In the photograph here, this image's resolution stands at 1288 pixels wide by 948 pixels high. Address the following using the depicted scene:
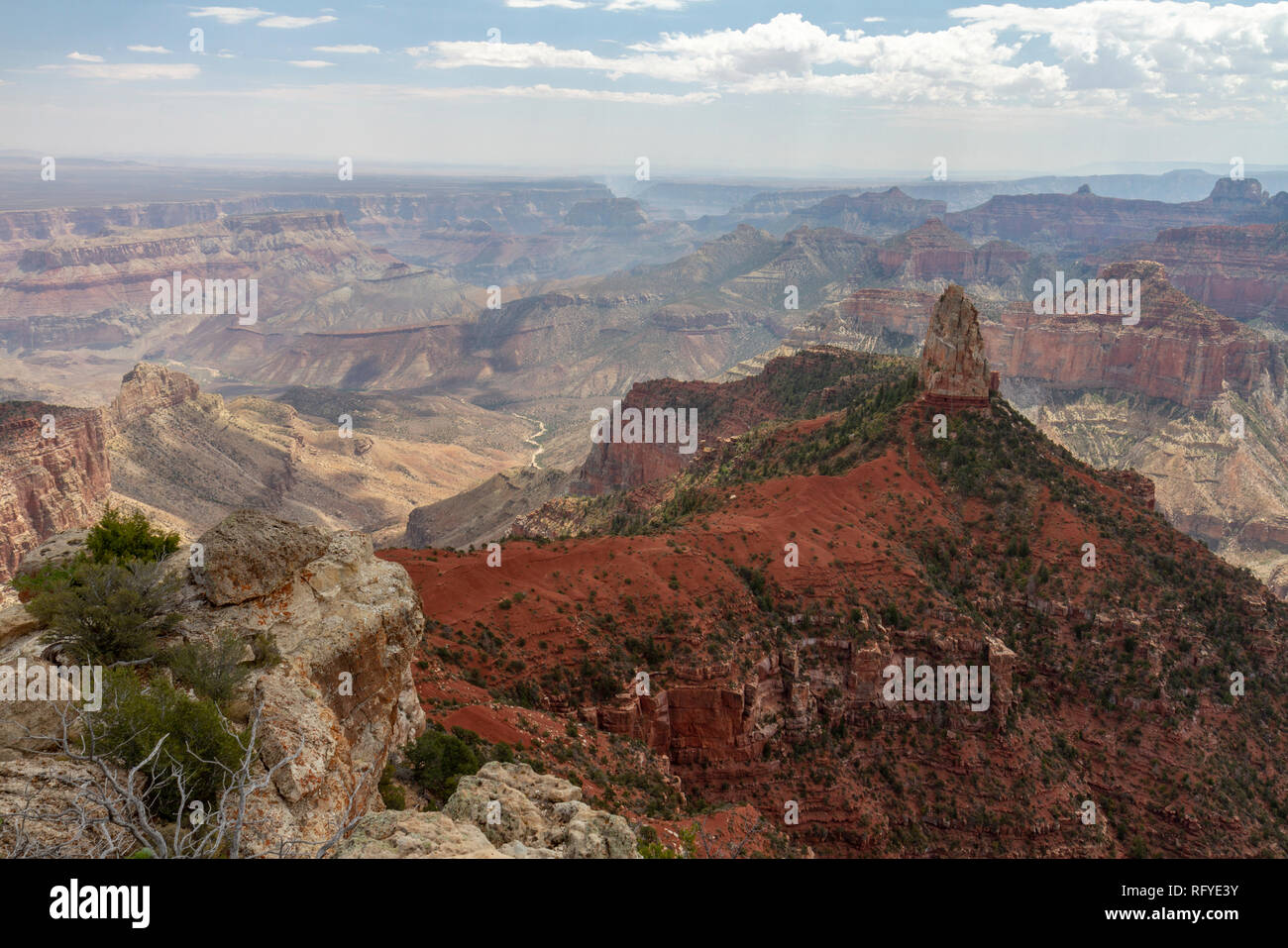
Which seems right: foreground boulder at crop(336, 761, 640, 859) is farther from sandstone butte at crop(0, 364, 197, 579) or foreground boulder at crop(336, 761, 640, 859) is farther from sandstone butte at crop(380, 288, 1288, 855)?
sandstone butte at crop(0, 364, 197, 579)

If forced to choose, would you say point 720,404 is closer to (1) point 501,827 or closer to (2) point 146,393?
(1) point 501,827

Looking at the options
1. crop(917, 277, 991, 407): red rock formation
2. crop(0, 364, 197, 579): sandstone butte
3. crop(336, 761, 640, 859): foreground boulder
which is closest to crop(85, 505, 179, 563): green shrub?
crop(336, 761, 640, 859): foreground boulder

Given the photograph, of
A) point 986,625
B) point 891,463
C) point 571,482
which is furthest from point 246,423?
point 986,625

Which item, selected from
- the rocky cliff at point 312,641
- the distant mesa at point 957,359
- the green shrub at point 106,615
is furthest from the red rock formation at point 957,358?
the green shrub at point 106,615

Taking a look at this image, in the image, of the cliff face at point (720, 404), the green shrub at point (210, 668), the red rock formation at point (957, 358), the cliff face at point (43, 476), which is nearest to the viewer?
the green shrub at point (210, 668)

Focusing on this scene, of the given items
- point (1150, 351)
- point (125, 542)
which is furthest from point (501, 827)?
point (1150, 351)

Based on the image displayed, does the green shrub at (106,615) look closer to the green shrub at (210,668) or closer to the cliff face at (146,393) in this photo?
the green shrub at (210,668)
